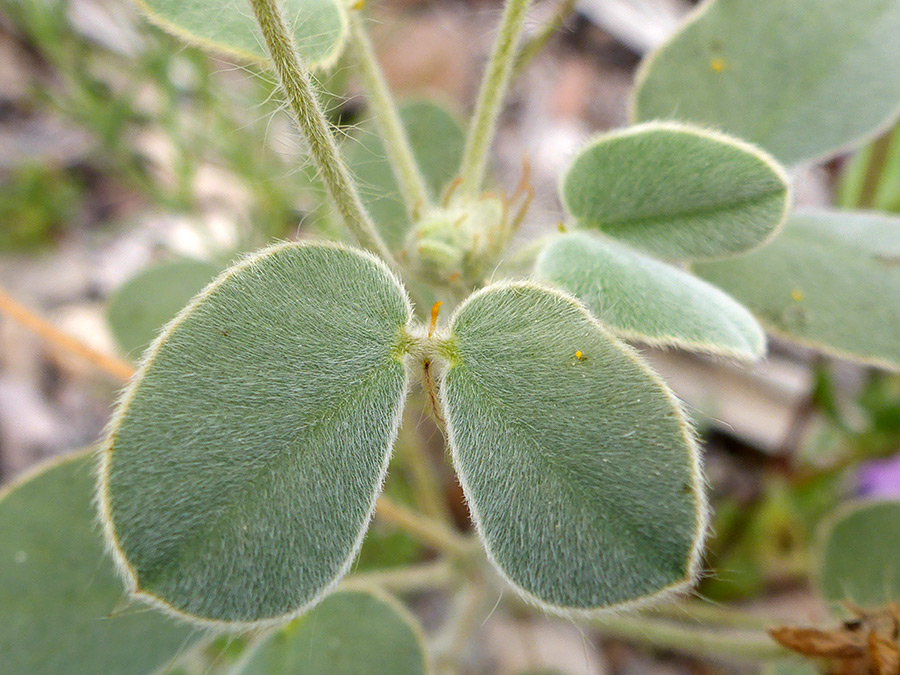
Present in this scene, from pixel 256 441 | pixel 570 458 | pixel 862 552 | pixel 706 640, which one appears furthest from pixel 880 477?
pixel 256 441

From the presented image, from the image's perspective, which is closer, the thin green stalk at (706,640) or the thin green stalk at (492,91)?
the thin green stalk at (492,91)

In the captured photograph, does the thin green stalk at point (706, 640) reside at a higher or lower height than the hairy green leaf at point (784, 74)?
lower

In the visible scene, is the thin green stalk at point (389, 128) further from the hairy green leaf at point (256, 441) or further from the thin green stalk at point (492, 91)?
the hairy green leaf at point (256, 441)

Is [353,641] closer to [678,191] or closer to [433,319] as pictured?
[433,319]

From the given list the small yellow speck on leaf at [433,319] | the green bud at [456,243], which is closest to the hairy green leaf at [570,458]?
the small yellow speck on leaf at [433,319]

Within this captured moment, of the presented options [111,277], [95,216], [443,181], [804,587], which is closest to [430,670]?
[443,181]

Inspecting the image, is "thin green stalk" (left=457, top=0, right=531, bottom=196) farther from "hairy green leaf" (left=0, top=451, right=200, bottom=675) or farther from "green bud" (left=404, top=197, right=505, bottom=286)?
"hairy green leaf" (left=0, top=451, right=200, bottom=675)

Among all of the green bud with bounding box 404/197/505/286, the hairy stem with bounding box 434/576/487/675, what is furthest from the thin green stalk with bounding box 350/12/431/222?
the hairy stem with bounding box 434/576/487/675

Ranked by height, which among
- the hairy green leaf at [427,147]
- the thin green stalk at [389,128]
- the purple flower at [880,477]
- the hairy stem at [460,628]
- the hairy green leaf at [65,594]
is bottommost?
the hairy stem at [460,628]
